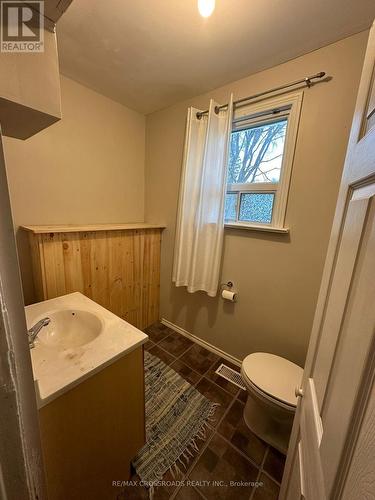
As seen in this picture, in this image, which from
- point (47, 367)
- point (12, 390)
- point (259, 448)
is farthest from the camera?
point (259, 448)

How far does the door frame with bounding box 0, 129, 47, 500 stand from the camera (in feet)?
0.95

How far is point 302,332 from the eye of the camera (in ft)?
4.60

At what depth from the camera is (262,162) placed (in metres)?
1.54

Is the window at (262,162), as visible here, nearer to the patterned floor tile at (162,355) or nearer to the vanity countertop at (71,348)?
the vanity countertop at (71,348)

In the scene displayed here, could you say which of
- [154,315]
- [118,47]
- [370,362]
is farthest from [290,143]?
[154,315]

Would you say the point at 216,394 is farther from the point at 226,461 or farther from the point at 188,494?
the point at 188,494

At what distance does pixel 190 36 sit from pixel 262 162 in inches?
35.1

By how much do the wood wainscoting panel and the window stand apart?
94 centimetres

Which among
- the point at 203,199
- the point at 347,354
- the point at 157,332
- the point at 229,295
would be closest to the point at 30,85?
the point at 347,354

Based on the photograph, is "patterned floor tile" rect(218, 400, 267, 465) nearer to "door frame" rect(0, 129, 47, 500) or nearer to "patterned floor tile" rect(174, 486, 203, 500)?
"patterned floor tile" rect(174, 486, 203, 500)

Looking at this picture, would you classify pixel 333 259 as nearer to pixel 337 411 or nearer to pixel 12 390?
pixel 337 411

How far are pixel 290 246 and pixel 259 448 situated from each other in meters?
1.28

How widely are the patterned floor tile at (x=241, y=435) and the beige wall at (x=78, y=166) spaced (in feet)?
5.61

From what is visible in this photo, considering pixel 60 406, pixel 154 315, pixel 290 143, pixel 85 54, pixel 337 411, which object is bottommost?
pixel 154 315
